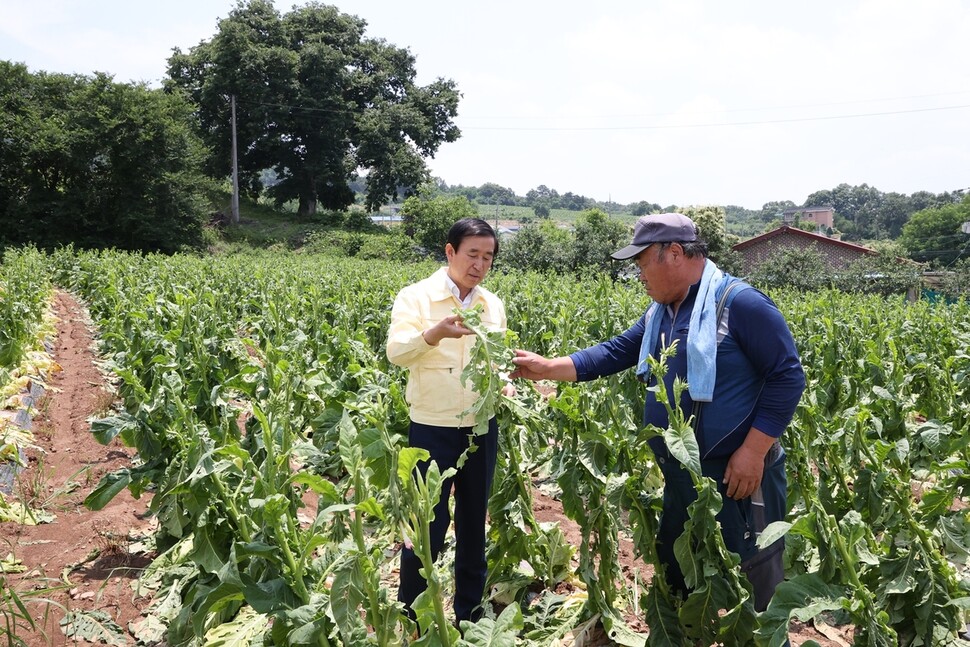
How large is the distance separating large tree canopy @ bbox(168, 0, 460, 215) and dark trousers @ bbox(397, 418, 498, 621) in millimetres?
42718

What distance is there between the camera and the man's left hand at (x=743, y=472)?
2732mm

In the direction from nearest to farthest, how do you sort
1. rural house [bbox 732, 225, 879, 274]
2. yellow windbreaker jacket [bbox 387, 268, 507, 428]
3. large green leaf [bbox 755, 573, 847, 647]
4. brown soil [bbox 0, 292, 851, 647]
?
large green leaf [bbox 755, 573, 847, 647] → yellow windbreaker jacket [bbox 387, 268, 507, 428] → brown soil [bbox 0, 292, 851, 647] → rural house [bbox 732, 225, 879, 274]

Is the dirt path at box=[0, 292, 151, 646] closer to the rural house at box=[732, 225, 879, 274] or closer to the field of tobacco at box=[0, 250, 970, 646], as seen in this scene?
the field of tobacco at box=[0, 250, 970, 646]

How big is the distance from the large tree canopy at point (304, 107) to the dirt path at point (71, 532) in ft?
128

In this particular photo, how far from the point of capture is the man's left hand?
2732 millimetres

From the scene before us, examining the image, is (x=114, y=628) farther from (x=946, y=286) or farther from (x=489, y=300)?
(x=946, y=286)

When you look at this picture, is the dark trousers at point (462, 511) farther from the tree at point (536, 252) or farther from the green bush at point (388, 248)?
the green bush at point (388, 248)

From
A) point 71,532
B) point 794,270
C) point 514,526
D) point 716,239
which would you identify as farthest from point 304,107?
point 514,526

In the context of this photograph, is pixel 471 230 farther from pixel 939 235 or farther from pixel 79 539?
pixel 939 235

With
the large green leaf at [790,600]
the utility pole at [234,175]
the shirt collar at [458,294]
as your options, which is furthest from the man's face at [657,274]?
the utility pole at [234,175]

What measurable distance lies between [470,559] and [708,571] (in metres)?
1.15

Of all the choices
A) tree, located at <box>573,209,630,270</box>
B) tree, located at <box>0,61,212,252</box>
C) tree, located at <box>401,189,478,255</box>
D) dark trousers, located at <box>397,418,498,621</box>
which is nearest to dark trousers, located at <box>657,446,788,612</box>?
dark trousers, located at <box>397,418,498,621</box>

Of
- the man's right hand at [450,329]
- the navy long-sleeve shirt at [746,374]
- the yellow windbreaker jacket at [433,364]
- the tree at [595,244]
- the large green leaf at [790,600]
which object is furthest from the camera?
the tree at [595,244]

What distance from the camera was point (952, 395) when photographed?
5.18m
